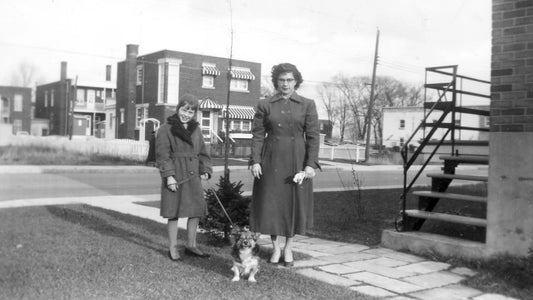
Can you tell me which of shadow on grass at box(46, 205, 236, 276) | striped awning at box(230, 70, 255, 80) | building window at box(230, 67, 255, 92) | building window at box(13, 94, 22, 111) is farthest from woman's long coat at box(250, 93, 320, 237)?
striped awning at box(230, 70, 255, 80)

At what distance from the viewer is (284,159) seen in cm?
504

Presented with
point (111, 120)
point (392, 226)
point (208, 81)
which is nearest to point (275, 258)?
point (392, 226)

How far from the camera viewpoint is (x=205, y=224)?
6.00 metres

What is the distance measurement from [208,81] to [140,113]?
14525 millimetres

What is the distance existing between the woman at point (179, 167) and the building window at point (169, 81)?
765 inches

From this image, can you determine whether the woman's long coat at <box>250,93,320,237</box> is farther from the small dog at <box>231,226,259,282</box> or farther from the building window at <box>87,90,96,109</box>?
the building window at <box>87,90,96,109</box>

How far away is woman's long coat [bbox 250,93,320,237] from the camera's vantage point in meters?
5.04

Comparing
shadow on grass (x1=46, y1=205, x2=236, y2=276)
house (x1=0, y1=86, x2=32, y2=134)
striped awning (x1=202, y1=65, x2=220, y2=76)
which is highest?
striped awning (x1=202, y1=65, x2=220, y2=76)

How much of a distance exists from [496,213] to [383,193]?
7.51 m

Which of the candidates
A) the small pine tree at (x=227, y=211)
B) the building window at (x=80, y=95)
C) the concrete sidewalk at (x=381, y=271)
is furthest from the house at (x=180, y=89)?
the concrete sidewalk at (x=381, y=271)

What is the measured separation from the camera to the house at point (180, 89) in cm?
2195

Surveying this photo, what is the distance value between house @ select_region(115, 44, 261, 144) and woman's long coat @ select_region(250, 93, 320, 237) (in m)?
11.8

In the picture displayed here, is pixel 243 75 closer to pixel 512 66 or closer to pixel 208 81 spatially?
pixel 208 81

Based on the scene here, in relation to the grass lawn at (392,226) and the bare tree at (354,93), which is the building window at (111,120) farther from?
the grass lawn at (392,226)
